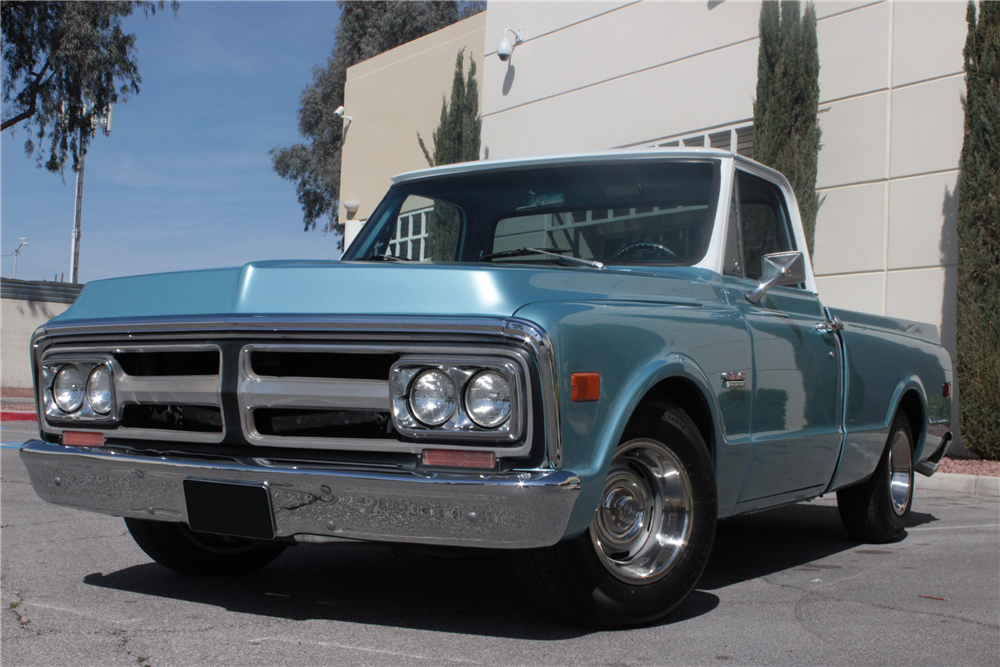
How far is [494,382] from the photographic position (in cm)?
277

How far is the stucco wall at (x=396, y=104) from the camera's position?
19172mm

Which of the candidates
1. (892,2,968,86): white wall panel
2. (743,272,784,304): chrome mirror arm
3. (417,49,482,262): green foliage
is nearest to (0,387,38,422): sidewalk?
(417,49,482,262): green foliage

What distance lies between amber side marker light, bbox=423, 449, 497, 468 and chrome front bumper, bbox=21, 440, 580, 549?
0.14 feet

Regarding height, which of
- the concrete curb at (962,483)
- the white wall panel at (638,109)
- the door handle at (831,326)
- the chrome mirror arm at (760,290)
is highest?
the white wall panel at (638,109)

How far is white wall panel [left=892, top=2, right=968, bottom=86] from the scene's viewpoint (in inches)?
432

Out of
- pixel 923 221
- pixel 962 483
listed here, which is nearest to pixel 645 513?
pixel 962 483

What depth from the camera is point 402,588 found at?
385 centimetres

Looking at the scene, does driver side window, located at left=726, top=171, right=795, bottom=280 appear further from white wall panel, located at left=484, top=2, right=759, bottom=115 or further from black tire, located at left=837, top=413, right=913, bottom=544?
white wall panel, located at left=484, top=2, right=759, bottom=115

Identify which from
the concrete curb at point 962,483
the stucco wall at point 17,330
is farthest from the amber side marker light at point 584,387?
the stucco wall at point 17,330

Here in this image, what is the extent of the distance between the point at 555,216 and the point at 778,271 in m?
1.01

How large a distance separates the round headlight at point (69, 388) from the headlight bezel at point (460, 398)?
1303mm

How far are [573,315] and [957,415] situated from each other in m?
9.46

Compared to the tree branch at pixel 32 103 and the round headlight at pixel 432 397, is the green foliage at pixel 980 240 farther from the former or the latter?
the tree branch at pixel 32 103

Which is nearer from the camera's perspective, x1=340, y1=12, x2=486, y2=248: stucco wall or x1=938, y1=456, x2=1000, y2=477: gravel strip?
x1=938, y1=456, x2=1000, y2=477: gravel strip
